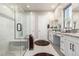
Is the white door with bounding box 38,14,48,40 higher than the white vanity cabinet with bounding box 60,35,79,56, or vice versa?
the white door with bounding box 38,14,48,40

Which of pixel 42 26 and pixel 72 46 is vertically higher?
pixel 42 26

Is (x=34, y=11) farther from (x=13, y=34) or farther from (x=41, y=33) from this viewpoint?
(x=13, y=34)

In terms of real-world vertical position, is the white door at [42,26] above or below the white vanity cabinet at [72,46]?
above

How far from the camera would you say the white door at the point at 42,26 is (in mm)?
2862

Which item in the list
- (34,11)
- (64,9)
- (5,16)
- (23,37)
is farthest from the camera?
(64,9)

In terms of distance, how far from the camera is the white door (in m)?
2.86

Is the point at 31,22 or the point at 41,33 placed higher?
the point at 31,22

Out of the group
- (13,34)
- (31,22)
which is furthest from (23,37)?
(13,34)

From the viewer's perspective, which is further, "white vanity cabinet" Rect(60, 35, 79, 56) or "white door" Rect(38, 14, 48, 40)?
"white door" Rect(38, 14, 48, 40)

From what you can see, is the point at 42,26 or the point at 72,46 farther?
the point at 42,26

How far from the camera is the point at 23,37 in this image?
2896 mm

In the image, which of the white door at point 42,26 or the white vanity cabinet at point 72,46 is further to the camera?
the white door at point 42,26

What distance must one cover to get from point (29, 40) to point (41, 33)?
0.37 m

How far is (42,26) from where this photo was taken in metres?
2.87
